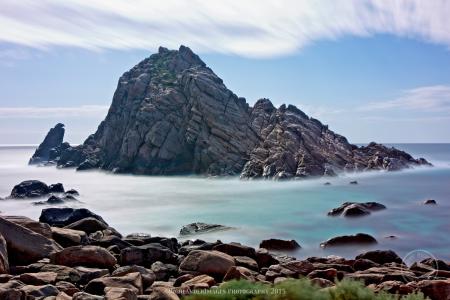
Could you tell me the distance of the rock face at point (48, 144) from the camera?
14075cm

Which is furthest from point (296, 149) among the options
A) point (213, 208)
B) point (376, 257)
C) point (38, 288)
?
point (38, 288)

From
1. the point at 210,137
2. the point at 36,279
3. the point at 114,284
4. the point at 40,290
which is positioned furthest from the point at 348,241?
the point at 210,137

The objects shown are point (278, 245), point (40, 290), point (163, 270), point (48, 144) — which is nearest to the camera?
point (40, 290)

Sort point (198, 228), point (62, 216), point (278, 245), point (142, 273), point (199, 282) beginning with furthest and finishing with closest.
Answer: point (198, 228) → point (62, 216) → point (278, 245) → point (142, 273) → point (199, 282)

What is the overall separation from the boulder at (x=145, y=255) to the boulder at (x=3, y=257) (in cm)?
413

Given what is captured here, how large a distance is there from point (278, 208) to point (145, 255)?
92.2 ft

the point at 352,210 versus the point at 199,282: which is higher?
the point at 352,210

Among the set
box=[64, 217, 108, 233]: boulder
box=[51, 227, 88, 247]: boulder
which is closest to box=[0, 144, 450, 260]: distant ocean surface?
box=[64, 217, 108, 233]: boulder

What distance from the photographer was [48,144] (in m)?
144

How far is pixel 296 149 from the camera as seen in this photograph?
78.7m

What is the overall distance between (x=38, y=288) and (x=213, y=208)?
111ft

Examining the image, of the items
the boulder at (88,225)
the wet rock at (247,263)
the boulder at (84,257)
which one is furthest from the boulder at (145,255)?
the boulder at (88,225)

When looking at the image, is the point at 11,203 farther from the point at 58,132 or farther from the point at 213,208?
the point at 58,132

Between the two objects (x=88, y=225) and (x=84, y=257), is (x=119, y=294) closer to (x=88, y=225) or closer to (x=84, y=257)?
(x=84, y=257)
